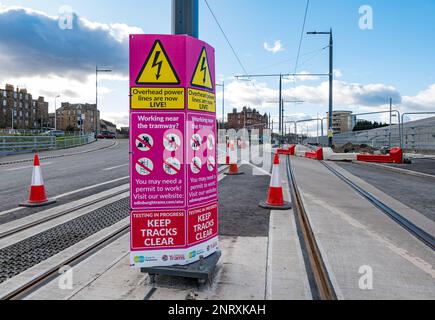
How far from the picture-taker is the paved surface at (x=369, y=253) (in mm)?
3209

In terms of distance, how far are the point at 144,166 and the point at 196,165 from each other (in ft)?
1.71

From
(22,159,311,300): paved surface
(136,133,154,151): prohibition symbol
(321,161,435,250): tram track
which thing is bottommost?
(22,159,311,300): paved surface

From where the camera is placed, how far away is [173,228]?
132 inches

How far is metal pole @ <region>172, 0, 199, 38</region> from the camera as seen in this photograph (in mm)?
3523

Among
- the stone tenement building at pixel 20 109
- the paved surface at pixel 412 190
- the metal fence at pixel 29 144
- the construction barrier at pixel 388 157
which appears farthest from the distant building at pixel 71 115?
the paved surface at pixel 412 190

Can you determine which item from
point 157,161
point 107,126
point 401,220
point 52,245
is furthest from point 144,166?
point 107,126

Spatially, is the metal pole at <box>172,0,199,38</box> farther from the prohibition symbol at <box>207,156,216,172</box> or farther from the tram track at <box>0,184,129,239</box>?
the tram track at <box>0,184,129,239</box>

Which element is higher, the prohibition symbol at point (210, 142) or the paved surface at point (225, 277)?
the prohibition symbol at point (210, 142)

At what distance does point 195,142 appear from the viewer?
11.2 feet

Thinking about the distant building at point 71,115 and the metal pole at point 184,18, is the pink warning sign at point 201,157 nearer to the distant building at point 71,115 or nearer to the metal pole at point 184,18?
the metal pole at point 184,18

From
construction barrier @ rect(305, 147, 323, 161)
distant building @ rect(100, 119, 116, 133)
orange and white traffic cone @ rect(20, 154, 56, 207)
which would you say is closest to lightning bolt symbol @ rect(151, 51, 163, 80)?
orange and white traffic cone @ rect(20, 154, 56, 207)

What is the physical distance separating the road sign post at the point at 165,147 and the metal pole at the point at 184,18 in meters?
0.26

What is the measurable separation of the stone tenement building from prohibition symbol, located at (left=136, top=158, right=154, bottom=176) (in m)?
108
